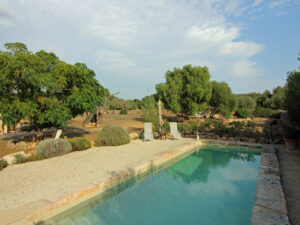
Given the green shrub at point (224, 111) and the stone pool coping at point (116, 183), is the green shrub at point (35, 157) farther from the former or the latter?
the green shrub at point (224, 111)

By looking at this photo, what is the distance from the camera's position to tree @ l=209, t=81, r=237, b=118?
21616mm

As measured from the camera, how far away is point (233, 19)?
10.8m

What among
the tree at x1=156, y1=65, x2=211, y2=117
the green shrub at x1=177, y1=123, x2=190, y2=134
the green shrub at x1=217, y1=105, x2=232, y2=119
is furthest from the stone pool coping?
the green shrub at x1=217, y1=105, x2=232, y2=119

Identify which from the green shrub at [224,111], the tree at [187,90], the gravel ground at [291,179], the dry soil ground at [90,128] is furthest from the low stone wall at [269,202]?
the green shrub at [224,111]

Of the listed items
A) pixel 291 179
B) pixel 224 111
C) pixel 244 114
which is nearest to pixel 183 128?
pixel 291 179

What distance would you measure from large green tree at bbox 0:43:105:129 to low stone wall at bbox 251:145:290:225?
7497 millimetres

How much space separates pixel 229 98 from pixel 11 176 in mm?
23110

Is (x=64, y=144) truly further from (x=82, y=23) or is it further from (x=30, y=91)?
(x=82, y=23)

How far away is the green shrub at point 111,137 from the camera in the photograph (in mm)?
8461

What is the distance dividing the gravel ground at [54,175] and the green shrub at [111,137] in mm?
1491

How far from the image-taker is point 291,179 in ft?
14.6

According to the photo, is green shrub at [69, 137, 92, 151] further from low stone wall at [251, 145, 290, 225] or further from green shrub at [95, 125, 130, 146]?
low stone wall at [251, 145, 290, 225]

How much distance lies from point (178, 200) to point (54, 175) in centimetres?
323

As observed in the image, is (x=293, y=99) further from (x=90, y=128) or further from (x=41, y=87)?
(x=90, y=128)
